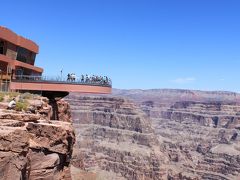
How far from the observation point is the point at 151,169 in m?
185

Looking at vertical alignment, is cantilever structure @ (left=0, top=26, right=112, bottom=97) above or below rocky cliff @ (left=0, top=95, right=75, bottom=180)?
above

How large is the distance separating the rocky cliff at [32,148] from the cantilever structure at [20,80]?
1629 cm

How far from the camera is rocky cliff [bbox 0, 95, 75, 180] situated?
16.2m

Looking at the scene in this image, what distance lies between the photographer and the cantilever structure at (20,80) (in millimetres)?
40469

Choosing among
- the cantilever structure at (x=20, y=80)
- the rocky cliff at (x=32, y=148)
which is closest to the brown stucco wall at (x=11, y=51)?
the cantilever structure at (x=20, y=80)

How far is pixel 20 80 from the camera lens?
41094 mm

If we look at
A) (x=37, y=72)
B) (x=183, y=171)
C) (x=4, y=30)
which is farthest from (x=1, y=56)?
(x=183, y=171)

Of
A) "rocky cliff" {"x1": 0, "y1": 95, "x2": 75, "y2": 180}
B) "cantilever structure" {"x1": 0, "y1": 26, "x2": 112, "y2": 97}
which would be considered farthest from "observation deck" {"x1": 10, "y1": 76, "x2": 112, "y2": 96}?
"rocky cliff" {"x1": 0, "y1": 95, "x2": 75, "y2": 180}

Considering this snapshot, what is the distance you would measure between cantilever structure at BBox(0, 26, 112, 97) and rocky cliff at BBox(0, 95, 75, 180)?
641 inches

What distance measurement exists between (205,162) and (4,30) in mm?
170237

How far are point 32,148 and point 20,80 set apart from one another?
75.2ft

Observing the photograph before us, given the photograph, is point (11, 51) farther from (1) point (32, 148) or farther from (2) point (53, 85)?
(1) point (32, 148)

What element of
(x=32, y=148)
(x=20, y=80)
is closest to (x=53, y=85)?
(x=20, y=80)

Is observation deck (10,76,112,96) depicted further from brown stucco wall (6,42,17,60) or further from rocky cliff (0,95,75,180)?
rocky cliff (0,95,75,180)
